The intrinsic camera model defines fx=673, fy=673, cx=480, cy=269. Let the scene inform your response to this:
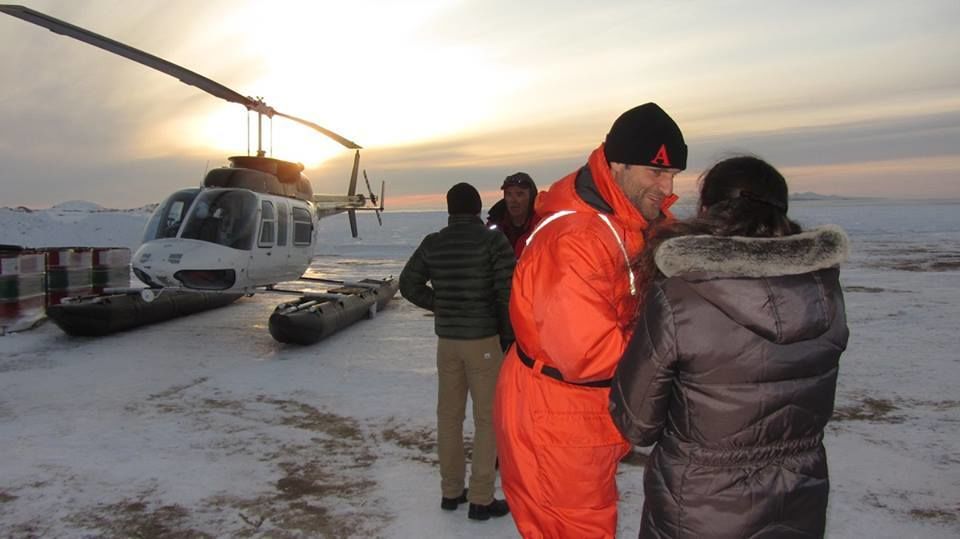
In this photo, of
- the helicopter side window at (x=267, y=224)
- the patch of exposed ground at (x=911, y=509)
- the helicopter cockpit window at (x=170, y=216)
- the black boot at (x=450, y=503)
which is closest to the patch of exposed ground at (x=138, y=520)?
the black boot at (x=450, y=503)

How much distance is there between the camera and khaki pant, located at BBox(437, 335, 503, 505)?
4.30 meters

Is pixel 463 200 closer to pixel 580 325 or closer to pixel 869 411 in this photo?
pixel 580 325

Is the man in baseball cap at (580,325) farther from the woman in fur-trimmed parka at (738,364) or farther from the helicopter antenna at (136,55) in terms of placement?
the helicopter antenna at (136,55)

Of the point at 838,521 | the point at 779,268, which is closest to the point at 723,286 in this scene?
the point at 779,268

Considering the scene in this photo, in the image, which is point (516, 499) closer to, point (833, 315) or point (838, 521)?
point (833, 315)

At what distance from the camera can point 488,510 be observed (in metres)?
4.30

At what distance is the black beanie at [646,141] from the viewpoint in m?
2.40

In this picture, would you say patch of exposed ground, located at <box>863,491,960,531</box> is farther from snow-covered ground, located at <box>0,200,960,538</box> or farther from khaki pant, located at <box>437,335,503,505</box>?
khaki pant, located at <box>437,335,503,505</box>

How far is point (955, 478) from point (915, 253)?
24394 mm

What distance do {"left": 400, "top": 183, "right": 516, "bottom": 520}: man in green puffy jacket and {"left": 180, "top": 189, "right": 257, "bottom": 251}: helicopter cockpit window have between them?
6236mm

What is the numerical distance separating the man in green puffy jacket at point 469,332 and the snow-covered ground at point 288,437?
0.82 feet

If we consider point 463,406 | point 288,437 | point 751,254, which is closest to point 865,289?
point 463,406

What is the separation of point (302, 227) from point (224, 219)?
2.12m

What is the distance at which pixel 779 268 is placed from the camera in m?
1.80
